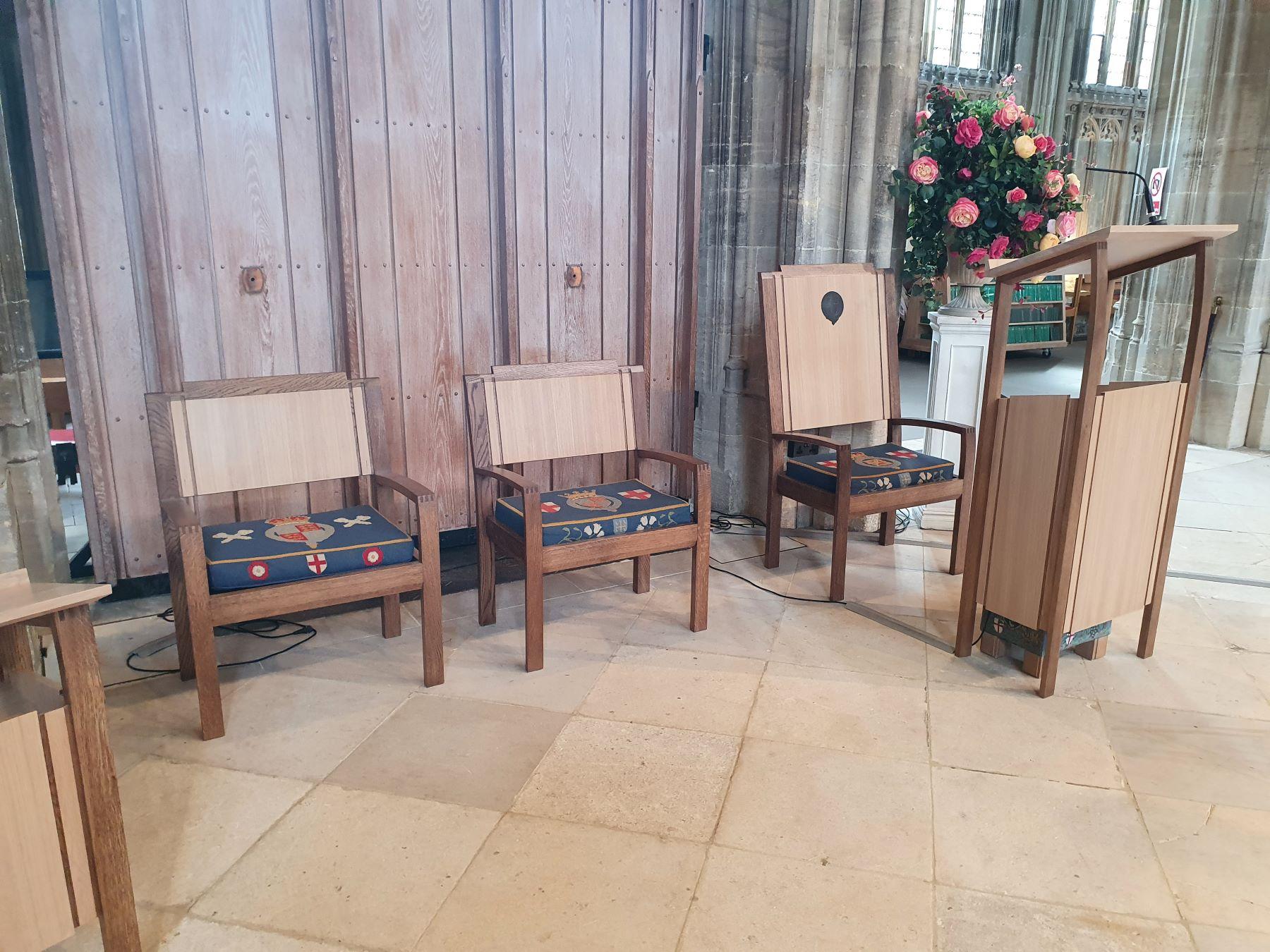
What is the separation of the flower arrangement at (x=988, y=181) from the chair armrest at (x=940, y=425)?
802 mm

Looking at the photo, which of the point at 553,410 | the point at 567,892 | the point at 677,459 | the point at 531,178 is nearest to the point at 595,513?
the point at 677,459

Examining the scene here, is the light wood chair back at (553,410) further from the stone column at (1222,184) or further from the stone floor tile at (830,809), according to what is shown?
the stone column at (1222,184)

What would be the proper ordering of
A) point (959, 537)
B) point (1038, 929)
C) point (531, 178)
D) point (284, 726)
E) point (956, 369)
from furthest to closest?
point (956, 369), point (959, 537), point (531, 178), point (284, 726), point (1038, 929)

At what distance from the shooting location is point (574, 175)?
3.80 metres

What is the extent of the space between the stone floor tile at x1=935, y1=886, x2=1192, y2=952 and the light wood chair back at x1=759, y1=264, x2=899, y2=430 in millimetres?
2130

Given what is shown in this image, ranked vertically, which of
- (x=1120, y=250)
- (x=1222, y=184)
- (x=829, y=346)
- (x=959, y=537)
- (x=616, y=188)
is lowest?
(x=959, y=537)

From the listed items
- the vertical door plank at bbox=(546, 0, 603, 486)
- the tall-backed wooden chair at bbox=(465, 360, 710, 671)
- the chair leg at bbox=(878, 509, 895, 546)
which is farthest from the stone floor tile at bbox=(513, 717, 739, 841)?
the chair leg at bbox=(878, 509, 895, 546)

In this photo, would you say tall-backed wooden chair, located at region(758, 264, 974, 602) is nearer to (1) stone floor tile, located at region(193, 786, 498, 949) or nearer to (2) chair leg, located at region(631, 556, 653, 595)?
(2) chair leg, located at region(631, 556, 653, 595)

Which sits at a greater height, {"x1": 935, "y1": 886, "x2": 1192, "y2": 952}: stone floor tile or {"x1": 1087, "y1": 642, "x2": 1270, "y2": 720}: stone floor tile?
{"x1": 1087, "y1": 642, "x2": 1270, "y2": 720}: stone floor tile

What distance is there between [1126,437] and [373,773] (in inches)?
87.8

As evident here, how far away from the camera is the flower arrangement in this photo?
13.6ft

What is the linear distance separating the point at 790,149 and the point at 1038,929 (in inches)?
126

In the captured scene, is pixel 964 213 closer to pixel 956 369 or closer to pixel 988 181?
pixel 988 181

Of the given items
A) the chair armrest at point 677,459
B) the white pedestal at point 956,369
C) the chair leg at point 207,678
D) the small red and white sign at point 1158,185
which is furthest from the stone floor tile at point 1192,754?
the small red and white sign at point 1158,185
